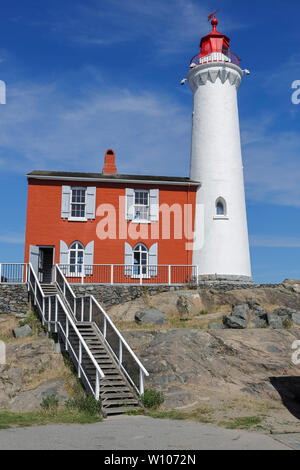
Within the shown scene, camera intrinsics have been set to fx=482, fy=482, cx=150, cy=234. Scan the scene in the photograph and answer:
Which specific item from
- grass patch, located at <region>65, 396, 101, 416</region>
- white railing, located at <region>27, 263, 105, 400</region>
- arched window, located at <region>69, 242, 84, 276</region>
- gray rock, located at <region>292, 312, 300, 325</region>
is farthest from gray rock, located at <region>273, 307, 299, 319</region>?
grass patch, located at <region>65, 396, 101, 416</region>

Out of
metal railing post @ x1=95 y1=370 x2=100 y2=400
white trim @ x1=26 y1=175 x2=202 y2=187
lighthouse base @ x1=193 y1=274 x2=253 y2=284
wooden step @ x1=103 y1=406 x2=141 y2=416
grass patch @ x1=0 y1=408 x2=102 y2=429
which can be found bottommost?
grass patch @ x1=0 y1=408 x2=102 y2=429

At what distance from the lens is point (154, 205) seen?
2708cm

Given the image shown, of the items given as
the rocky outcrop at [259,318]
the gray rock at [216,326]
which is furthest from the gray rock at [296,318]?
the gray rock at [216,326]

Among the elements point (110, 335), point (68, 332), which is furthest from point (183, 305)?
point (68, 332)

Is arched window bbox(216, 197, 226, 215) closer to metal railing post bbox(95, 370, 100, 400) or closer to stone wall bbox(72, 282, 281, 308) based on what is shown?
stone wall bbox(72, 282, 281, 308)

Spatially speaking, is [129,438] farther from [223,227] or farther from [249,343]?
[223,227]

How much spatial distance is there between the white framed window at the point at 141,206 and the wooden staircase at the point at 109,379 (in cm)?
1079

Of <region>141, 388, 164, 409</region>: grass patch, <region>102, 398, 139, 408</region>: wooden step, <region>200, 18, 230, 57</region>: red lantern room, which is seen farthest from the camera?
<region>200, 18, 230, 57</region>: red lantern room

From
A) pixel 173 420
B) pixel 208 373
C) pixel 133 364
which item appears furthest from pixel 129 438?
pixel 208 373

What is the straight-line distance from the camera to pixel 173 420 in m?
11.9

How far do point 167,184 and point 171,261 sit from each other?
4.36m

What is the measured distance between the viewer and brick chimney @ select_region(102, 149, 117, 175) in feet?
93.0

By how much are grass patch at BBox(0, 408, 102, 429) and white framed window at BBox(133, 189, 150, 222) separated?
1516 cm

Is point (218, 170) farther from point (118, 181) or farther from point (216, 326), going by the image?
point (216, 326)
